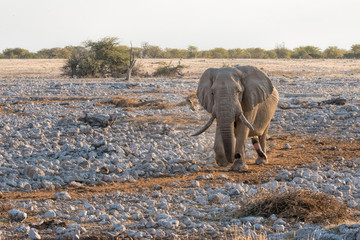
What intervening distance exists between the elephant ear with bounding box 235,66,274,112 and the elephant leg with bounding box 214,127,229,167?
79 cm

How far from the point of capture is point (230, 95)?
9.20 metres

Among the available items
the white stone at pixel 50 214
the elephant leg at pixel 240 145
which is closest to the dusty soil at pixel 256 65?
the elephant leg at pixel 240 145

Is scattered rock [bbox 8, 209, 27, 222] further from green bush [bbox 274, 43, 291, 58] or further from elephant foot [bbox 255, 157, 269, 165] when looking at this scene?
green bush [bbox 274, 43, 291, 58]

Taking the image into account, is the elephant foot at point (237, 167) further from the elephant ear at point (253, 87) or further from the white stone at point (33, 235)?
the white stone at point (33, 235)

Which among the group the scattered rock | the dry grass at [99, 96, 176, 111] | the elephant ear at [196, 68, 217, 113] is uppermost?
the elephant ear at [196, 68, 217, 113]

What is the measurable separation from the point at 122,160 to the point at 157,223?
328 centimetres

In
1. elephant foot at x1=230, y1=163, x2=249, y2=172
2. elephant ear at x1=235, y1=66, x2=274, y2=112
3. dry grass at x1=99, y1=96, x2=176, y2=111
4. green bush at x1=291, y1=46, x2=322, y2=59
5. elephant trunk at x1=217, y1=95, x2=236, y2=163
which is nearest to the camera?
elephant trunk at x1=217, y1=95, x2=236, y2=163

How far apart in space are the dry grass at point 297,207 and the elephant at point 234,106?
7.80 ft

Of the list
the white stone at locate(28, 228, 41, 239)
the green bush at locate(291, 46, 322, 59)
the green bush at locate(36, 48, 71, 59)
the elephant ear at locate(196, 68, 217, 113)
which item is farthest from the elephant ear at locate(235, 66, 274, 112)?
the green bush at locate(36, 48, 71, 59)

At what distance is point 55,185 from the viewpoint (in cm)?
835

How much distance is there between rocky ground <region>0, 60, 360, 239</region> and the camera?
20.7 ft

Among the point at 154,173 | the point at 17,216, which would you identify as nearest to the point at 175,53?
the point at 154,173

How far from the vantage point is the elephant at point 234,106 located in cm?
912

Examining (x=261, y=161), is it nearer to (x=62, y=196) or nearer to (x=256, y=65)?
(x=62, y=196)
